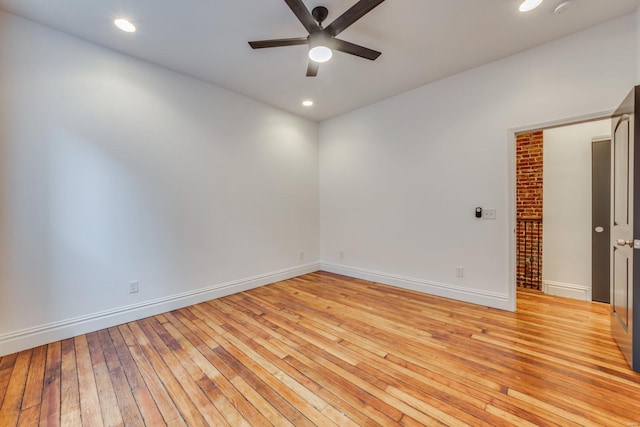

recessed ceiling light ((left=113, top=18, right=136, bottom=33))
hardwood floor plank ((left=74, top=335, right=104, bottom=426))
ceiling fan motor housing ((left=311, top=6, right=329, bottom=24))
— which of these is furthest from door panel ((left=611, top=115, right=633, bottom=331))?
recessed ceiling light ((left=113, top=18, right=136, bottom=33))

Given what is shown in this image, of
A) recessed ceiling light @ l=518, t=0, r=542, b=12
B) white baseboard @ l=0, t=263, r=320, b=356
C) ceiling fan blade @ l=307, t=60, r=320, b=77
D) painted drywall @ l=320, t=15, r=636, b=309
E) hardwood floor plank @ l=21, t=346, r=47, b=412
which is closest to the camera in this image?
hardwood floor plank @ l=21, t=346, r=47, b=412

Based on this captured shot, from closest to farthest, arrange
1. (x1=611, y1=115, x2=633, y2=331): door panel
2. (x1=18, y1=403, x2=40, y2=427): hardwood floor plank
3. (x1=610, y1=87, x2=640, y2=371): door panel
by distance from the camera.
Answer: (x1=18, y1=403, x2=40, y2=427): hardwood floor plank, (x1=610, y1=87, x2=640, y2=371): door panel, (x1=611, y1=115, x2=633, y2=331): door panel

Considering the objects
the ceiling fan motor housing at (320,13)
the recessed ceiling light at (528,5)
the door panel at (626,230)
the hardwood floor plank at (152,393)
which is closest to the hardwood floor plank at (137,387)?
the hardwood floor plank at (152,393)

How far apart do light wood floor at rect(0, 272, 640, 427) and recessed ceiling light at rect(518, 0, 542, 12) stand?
283 cm

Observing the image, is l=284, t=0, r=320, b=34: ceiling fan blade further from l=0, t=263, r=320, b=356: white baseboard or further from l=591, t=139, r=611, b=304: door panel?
l=591, t=139, r=611, b=304: door panel

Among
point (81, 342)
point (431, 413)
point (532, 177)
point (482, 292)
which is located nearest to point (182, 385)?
point (81, 342)

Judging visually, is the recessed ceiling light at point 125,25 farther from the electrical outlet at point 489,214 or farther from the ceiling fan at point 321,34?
the electrical outlet at point 489,214

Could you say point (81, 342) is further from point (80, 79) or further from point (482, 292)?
point (482, 292)

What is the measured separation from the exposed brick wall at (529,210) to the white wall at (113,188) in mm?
3828

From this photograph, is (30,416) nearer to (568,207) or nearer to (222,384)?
(222,384)

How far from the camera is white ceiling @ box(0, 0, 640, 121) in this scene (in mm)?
2166

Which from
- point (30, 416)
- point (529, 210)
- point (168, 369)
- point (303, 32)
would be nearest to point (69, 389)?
point (30, 416)

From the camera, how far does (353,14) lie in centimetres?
187

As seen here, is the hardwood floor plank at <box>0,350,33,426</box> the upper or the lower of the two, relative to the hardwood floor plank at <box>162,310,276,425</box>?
lower
